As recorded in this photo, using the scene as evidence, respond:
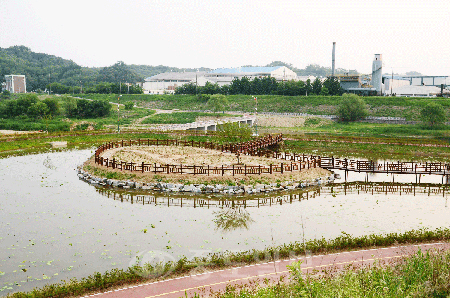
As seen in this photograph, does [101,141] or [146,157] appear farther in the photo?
[101,141]

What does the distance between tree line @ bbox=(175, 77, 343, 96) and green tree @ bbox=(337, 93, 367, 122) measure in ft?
71.5

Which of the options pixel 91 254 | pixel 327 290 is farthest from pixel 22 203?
pixel 327 290

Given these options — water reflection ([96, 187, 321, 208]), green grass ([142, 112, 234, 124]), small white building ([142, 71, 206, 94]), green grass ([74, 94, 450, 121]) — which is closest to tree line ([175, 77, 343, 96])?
green grass ([74, 94, 450, 121])

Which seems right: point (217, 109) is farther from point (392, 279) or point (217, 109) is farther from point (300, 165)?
point (392, 279)

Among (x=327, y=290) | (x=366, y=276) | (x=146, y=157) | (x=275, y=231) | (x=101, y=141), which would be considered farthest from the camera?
(x=101, y=141)

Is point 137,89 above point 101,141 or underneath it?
above

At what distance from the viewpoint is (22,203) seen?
30594mm

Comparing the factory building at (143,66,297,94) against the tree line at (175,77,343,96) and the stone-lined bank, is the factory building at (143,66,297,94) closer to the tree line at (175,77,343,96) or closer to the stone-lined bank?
the tree line at (175,77,343,96)

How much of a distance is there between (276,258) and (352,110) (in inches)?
2928

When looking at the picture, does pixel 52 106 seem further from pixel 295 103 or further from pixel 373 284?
pixel 373 284

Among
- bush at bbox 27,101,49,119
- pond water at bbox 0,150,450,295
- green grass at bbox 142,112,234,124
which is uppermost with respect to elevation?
bush at bbox 27,101,49,119

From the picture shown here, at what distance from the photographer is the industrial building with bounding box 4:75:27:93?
158m

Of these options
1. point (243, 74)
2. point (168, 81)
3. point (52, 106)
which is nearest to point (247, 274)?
point (52, 106)

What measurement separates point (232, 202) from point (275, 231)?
735 centimetres
